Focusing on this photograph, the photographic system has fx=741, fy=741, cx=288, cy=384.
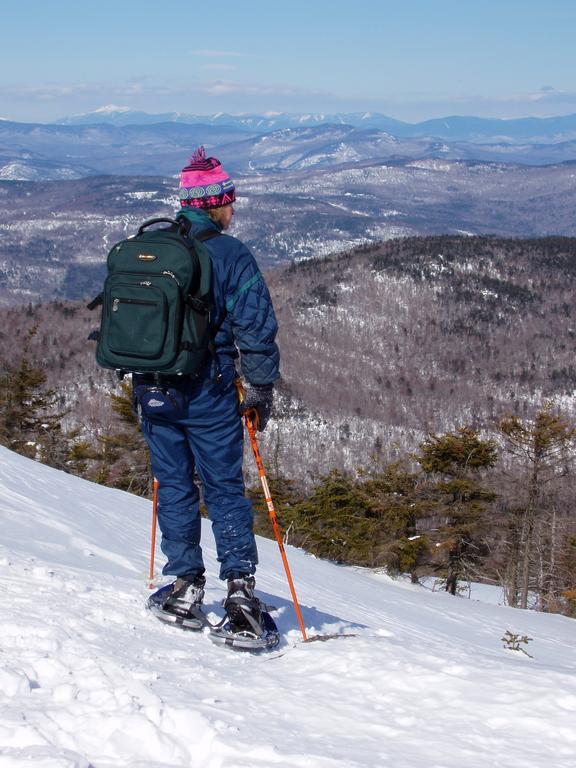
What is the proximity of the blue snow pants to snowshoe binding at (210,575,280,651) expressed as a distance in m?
0.11

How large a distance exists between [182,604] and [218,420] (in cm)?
128

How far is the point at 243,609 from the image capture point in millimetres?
4672

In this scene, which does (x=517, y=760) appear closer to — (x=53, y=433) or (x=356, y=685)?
(x=356, y=685)

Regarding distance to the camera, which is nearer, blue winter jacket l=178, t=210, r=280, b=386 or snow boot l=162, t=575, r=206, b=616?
blue winter jacket l=178, t=210, r=280, b=386

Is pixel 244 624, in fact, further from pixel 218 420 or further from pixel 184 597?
pixel 218 420

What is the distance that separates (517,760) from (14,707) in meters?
2.10

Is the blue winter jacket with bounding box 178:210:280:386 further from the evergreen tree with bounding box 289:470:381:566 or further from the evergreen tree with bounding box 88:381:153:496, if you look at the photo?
the evergreen tree with bounding box 88:381:153:496

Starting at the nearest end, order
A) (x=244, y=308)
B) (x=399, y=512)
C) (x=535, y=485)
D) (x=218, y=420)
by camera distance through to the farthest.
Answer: (x=244, y=308) → (x=218, y=420) → (x=399, y=512) → (x=535, y=485)

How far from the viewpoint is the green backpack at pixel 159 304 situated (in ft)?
13.8

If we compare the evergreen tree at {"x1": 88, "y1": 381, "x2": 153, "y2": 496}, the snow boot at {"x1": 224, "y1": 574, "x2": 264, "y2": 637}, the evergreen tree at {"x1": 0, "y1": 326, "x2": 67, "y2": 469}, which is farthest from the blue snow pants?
A: the evergreen tree at {"x1": 0, "y1": 326, "x2": 67, "y2": 469}

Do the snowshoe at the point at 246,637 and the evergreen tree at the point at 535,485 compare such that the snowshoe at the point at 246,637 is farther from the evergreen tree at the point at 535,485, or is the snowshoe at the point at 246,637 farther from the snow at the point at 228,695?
the evergreen tree at the point at 535,485

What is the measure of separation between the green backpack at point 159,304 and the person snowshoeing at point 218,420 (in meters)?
0.18

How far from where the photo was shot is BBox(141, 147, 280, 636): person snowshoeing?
14.5ft

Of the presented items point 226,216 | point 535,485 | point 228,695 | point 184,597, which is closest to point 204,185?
point 226,216
